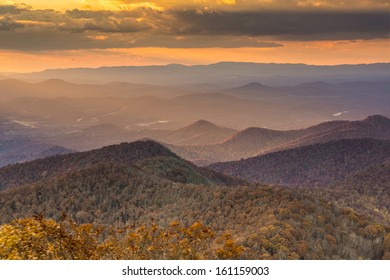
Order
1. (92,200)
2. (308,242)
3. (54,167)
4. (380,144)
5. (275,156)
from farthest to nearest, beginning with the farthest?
(275,156) → (380,144) → (54,167) → (92,200) → (308,242)

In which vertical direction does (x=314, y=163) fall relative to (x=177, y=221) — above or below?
below

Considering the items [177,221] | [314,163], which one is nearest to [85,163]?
[177,221]

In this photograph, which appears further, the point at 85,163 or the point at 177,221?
the point at 85,163

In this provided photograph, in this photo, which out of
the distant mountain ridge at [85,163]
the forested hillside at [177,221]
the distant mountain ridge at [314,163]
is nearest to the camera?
the forested hillside at [177,221]

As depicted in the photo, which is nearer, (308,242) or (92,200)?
(308,242)

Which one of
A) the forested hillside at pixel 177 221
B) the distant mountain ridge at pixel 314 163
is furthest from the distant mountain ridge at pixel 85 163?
the distant mountain ridge at pixel 314 163

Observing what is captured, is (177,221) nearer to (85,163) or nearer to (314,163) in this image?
(85,163)

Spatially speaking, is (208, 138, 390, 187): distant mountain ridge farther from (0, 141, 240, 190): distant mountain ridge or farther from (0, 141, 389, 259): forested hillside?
(0, 141, 389, 259): forested hillside

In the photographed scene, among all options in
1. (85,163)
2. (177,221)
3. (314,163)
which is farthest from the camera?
(314,163)

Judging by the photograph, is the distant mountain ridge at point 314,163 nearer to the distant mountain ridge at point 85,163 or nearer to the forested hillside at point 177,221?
the distant mountain ridge at point 85,163
